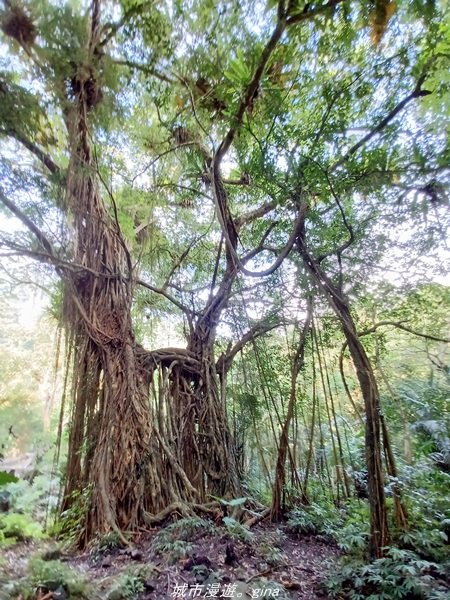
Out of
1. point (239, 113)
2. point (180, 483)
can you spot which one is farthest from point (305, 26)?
point (180, 483)

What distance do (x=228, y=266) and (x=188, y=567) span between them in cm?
277

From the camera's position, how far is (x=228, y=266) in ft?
13.4

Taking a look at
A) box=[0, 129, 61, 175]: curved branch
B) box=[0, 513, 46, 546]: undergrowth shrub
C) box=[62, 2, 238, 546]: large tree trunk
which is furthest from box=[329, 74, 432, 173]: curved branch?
box=[0, 513, 46, 546]: undergrowth shrub

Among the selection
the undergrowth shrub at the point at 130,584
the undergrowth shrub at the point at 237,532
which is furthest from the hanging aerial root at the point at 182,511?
the undergrowth shrub at the point at 130,584

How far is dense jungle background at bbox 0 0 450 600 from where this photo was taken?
2.32 m

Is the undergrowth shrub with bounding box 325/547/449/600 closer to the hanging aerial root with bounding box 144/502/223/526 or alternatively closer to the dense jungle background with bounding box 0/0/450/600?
the dense jungle background with bounding box 0/0/450/600

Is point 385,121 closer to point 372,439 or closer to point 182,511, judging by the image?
point 372,439

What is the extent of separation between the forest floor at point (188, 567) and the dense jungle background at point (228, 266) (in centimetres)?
2

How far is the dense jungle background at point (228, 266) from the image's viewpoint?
2.32 meters

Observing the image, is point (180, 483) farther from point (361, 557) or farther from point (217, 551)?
point (361, 557)

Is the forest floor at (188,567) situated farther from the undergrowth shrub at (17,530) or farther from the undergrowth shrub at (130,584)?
the undergrowth shrub at (17,530)

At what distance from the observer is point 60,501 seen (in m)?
3.30

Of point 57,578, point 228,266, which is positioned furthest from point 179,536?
point 228,266

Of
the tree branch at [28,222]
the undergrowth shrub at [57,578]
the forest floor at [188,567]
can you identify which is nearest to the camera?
the undergrowth shrub at [57,578]
